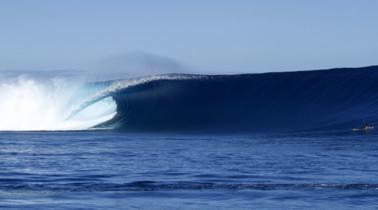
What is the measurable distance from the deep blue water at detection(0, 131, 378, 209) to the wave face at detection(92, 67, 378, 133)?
10677mm

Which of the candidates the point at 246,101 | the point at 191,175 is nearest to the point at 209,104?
the point at 246,101

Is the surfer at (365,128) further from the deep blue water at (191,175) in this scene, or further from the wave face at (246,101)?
the deep blue water at (191,175)

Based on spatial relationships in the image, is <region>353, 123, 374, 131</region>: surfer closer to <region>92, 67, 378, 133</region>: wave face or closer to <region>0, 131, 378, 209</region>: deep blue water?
<region>92, 67, 378, 133</region>: wave face

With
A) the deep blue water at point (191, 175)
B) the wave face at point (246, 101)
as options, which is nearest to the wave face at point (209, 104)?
the wave face at point (246, 101)

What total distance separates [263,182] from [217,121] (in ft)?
78.4

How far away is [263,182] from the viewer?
A: 1677 cm

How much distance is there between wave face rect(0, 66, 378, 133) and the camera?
39.4m

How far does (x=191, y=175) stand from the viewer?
1803 cm

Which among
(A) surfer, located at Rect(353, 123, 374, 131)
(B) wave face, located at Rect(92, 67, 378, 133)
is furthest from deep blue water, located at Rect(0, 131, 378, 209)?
(B) wave face, located at Rect(92, 67, 378, 133)

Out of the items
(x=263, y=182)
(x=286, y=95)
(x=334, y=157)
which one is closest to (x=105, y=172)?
(x=263, y=182)

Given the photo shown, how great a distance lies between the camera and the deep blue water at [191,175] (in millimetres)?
14508

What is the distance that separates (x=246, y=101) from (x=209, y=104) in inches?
67.1

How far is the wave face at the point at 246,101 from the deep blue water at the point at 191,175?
10.7 meters

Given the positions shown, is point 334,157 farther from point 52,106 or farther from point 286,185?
point 52,106
